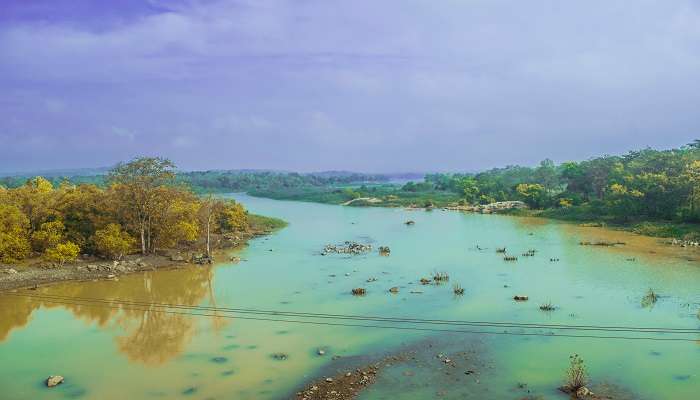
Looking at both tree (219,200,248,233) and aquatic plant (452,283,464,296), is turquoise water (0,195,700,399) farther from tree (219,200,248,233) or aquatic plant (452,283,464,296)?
tree (219,200,248,233)

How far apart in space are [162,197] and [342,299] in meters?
14.3

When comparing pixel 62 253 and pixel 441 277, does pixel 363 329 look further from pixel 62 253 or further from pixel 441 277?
pixel 62 253

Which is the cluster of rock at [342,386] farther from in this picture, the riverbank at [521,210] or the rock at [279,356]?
the riverbank at [521,210]

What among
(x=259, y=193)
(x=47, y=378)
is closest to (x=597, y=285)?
(x=47, y=378)

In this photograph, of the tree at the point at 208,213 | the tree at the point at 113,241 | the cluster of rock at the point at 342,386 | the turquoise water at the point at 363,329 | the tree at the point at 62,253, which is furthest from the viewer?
the tree at the point at 208,213

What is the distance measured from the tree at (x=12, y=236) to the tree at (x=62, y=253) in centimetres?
113

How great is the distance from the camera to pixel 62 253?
84.8 feet

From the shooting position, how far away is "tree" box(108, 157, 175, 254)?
2891 cm

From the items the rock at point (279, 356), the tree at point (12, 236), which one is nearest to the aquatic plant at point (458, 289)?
the rock at point (279, 356)

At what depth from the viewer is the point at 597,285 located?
22219 millimetres

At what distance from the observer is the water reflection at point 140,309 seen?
16.2 metres

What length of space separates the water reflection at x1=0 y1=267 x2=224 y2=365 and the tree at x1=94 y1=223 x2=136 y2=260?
103 inches

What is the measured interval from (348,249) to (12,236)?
1855cm

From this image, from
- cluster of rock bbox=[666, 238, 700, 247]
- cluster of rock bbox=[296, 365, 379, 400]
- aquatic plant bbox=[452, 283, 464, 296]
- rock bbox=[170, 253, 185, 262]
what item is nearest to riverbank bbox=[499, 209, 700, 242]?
cluster of rock bbox=[666, 238, 700, 247]
